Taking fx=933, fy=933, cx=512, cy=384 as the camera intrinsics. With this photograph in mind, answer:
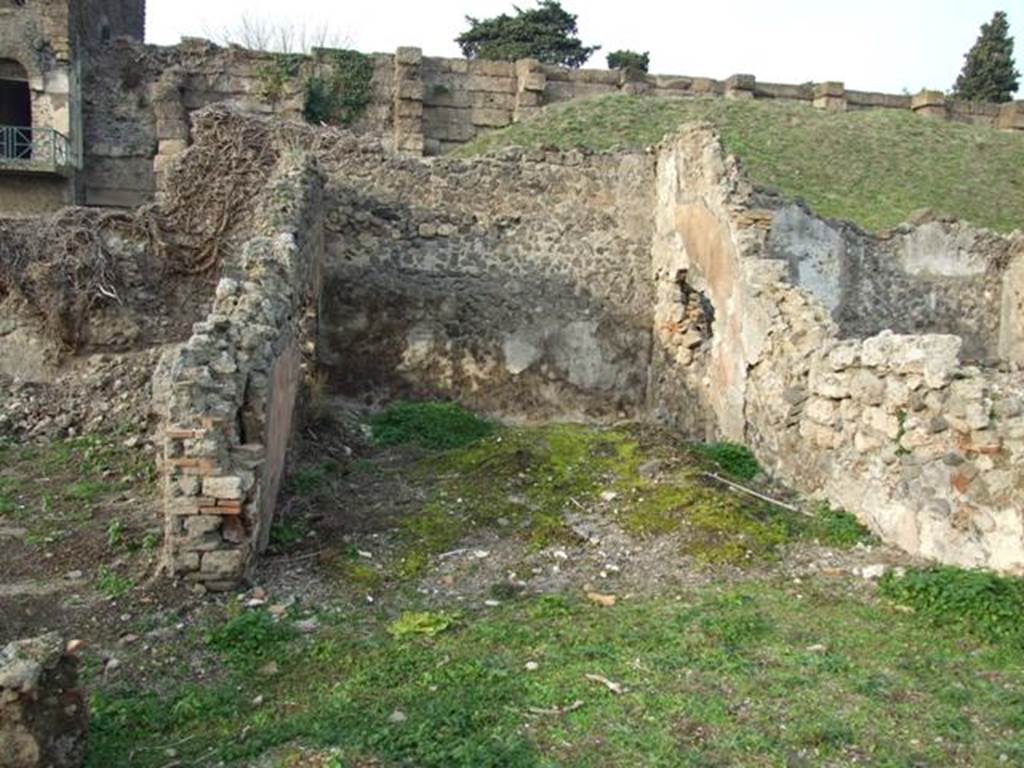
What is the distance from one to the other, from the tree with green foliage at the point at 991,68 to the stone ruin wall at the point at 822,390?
2635 centimetres

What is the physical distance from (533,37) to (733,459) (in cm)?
3011

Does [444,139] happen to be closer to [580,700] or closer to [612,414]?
[612,414]

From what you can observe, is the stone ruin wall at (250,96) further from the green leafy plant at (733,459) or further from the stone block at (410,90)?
the green leafy plant at (733,459)

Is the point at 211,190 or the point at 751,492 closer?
the point at 751,492

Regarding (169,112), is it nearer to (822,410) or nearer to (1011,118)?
(822,410)

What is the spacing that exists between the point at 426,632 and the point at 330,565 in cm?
121

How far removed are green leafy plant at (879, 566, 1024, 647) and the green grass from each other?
170 mm

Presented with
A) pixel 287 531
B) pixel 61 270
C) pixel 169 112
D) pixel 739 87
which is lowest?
pixel 287 531

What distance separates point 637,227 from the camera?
36.4 ft

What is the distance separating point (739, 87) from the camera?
79.6 ft

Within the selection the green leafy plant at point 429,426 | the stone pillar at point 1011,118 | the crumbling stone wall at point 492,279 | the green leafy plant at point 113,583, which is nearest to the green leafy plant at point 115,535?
the green leafy plant at point 113,583

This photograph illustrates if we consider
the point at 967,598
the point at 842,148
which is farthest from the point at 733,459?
the point at 842,148

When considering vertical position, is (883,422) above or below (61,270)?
below

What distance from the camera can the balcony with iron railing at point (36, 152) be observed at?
66.5 feet
